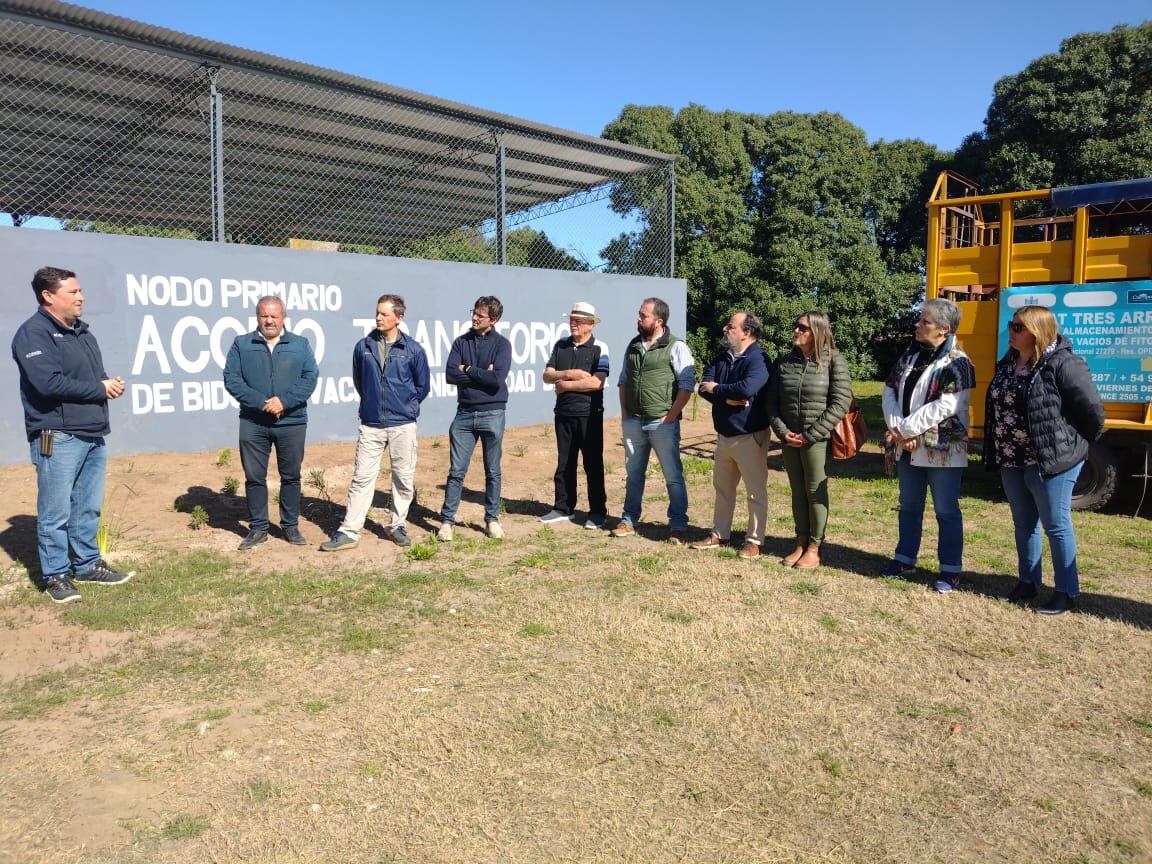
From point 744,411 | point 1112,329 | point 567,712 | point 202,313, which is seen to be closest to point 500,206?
point 202,313

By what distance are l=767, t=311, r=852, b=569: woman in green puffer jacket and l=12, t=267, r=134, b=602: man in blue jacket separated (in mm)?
4217

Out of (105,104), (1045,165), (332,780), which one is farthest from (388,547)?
(1045,165)

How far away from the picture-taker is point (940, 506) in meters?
5.46

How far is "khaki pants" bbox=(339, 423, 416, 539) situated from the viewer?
6.42 metres

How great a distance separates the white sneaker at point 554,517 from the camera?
7430 mm

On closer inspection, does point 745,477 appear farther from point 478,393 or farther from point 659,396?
point 478,393

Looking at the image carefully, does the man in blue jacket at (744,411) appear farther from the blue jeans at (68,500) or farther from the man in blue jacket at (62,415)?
the blue jeans at (68,500)

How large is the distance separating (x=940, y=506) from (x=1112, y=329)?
3.25m

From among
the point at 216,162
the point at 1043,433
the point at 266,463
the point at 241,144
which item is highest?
the point at 241,144

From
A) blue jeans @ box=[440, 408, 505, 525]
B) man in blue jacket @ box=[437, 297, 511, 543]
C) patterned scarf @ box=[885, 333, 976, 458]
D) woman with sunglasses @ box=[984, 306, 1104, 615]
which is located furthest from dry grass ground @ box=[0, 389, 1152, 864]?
patterned scarf @ box=[885, 333, 976, 458]

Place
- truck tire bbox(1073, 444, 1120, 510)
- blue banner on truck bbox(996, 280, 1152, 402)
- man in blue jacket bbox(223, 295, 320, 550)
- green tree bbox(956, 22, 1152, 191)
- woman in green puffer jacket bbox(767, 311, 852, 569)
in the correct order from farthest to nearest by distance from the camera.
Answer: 1. green tree bbox(956, 22, 1152, 191)
2. truck tire bbox(1073, 444, 1120, 510)
3. blue banner on truck bbox(996, 280, 1152, 402)
4. man in blue jacket bbox(223, 295, 320, 550)
5. woman in green puffer jacket bbox(767, 311, 852, 569)

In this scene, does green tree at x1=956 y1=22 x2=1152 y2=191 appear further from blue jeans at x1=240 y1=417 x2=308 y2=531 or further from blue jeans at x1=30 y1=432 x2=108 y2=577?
blue jeans at x1=30 y1=432 x2=108 y2=577

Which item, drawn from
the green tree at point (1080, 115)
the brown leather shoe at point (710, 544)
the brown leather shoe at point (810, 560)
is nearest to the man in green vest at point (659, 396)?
the brown leather shoe at point (710, 544)

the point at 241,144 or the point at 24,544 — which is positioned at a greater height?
the point at 241,144
